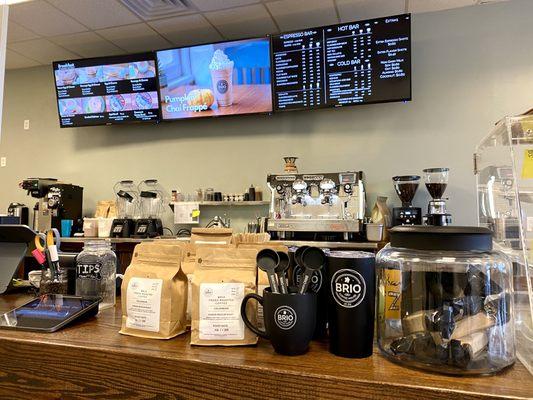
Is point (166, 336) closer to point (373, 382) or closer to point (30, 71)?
point (373, 382)

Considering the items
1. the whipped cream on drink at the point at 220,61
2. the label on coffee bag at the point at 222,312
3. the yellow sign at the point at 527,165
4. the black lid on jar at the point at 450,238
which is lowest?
the label on coffee bag at the point at 222,312

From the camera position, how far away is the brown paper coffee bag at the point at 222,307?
0.82 metres

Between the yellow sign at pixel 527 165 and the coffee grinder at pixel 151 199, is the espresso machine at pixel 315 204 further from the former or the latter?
the yellow sign at pixel 527 165

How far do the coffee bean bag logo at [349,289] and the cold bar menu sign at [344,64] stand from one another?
284cm

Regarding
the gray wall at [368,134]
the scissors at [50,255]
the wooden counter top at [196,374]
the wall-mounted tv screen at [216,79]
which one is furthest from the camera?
the wall-mounted tv screen at [216,79]

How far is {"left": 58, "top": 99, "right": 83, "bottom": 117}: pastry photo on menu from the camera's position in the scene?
4199 mm

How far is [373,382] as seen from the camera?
0.64 m

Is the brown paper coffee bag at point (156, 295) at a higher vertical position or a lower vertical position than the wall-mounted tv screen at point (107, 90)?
lower

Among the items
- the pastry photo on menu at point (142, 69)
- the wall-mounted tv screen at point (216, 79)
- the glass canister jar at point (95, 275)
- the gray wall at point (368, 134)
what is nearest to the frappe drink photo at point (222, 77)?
the wall-mounted tv screen at point (216, 79)

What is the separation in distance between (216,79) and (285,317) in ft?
11.0

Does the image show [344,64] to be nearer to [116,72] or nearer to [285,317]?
[116,72]

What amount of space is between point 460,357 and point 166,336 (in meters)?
0.58

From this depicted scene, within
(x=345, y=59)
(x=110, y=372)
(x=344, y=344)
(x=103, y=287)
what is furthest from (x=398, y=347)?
(x=345, y=59)

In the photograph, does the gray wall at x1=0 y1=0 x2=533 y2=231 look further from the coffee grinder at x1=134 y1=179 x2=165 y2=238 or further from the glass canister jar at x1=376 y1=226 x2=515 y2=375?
the glass canister jar at x1=376 y1=226 x2=515 y2=375
